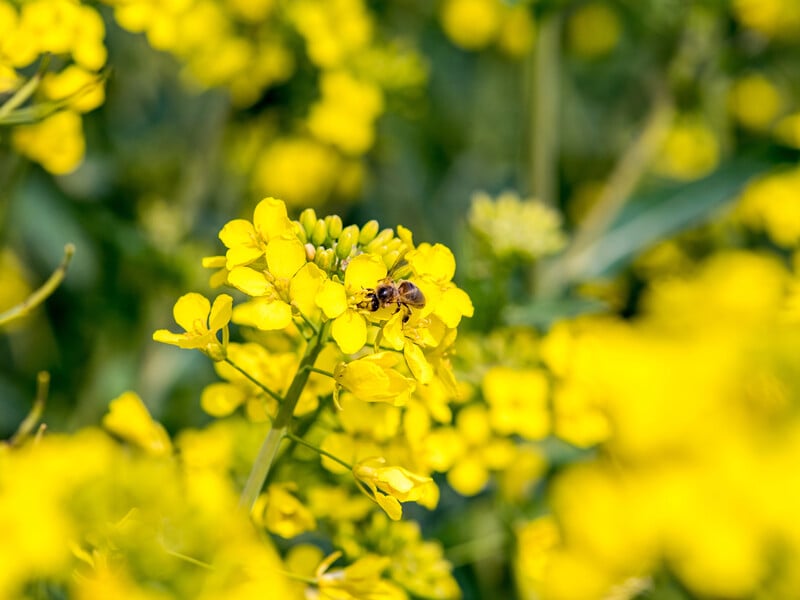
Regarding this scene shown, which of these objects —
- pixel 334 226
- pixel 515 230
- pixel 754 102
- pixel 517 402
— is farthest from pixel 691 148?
pixel 334 226

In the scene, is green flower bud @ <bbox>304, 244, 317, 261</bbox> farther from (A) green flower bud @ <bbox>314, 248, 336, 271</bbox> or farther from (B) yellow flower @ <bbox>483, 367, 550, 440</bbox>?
(B) yellow flower @ <bbox>483, 367, 550, 440</bbox>

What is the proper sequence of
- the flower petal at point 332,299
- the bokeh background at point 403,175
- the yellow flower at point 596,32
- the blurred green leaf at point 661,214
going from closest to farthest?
the flower petal at point 332,299, the bokeh background at point 403,175, the blurred green leaf at point 661,214, the yellow flower at point 596,32

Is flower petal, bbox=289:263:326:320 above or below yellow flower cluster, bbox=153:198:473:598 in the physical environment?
above

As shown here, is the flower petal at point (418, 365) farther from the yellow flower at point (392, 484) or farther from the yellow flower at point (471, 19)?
the yellow flower at point (471, 19)

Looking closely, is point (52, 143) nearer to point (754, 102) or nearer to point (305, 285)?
point (305, 285)

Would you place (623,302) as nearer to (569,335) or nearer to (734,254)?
(734,254)

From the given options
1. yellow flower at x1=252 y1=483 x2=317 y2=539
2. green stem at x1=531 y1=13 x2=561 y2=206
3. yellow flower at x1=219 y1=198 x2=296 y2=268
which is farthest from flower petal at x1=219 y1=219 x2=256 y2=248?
green stem at x1=531 y1=13 x2=561 y2=206

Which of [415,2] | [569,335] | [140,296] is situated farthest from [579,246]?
[415,2]

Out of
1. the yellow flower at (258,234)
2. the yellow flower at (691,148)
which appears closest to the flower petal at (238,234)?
the yellow flower at (258,234)
